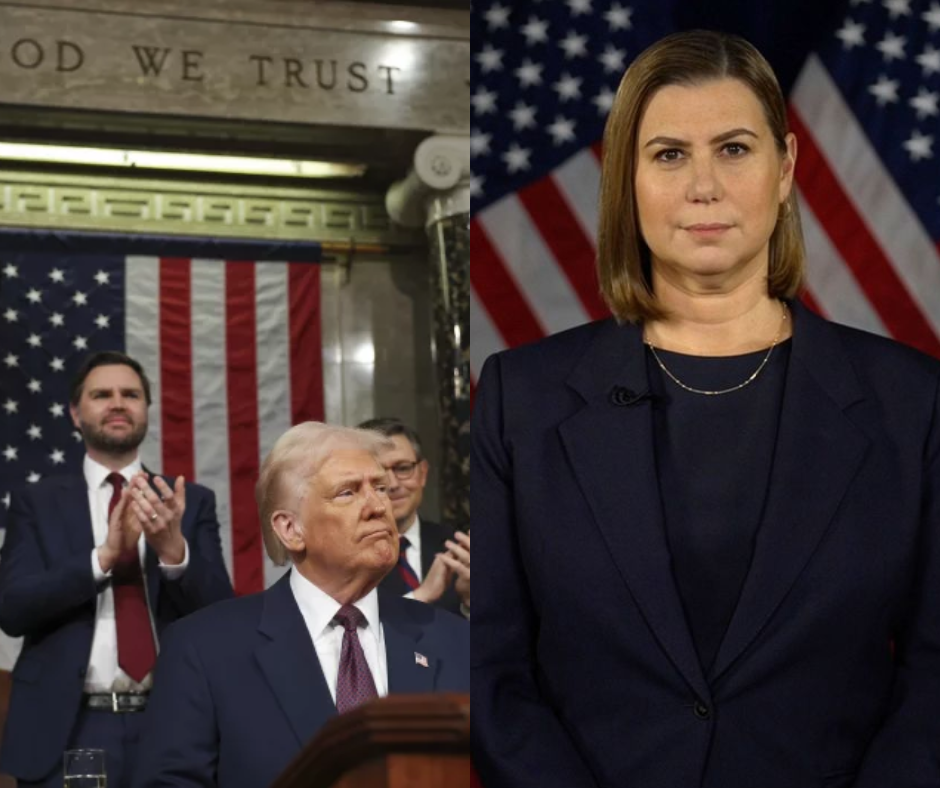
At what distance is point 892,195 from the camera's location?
4.83m

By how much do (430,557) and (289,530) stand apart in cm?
203

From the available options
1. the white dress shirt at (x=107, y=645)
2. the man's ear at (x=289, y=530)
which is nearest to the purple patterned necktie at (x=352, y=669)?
the man's ear at (x=289, y=530)

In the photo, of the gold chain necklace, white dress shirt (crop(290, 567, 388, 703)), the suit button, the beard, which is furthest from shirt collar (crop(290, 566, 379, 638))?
the suit button

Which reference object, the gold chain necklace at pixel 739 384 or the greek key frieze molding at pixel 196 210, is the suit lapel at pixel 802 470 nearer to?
the gold chain necklace at pixel 739 384

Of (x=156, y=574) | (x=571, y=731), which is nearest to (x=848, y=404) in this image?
(x=571, y=731)

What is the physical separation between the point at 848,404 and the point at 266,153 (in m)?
7.46

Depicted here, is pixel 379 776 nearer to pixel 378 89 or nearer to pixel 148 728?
pixel 148 728

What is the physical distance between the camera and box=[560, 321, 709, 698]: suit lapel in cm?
162

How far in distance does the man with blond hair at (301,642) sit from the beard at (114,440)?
1711 millimetres

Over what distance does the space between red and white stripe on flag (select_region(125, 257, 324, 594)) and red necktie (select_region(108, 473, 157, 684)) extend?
89.7 inches

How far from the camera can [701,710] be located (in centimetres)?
160

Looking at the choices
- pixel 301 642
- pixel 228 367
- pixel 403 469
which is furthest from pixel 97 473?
pixel 301 642

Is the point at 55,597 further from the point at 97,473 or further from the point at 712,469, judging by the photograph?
the point at 712,469

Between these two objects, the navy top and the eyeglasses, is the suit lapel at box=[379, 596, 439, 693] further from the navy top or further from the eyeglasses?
the navy top
